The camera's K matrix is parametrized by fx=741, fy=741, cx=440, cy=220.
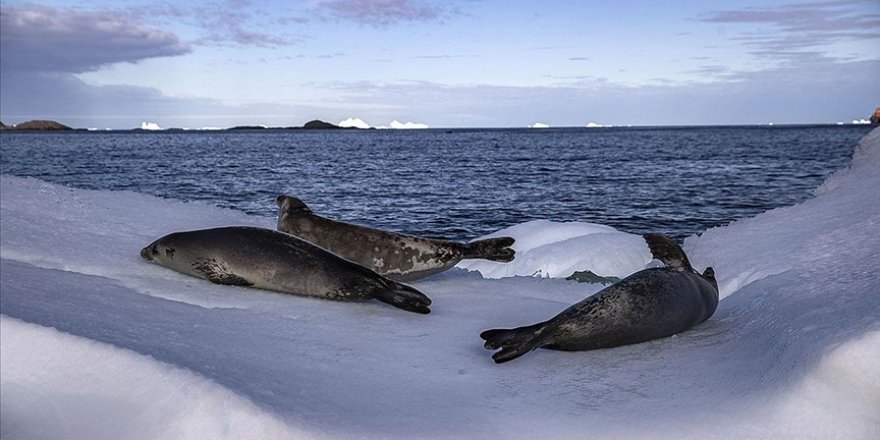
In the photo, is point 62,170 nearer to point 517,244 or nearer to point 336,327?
point 517,244

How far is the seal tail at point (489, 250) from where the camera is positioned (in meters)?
5.68

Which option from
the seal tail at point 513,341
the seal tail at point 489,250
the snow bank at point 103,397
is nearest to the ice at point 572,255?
the seal tail at point 489,250

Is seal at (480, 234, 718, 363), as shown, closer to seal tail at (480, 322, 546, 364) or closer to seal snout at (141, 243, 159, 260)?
seal tail at (480, 322, 546, 364)

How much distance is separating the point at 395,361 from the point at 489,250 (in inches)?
85.2

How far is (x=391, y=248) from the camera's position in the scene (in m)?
5.61

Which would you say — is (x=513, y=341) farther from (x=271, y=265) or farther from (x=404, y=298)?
(x=271, y=265)

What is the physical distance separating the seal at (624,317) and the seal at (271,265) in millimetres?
970

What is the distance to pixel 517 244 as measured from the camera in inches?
380

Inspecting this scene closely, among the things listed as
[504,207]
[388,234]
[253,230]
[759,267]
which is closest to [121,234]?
[253,230]

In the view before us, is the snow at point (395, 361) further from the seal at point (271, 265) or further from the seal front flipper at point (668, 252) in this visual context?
the seal front flipper at point (668, 252)

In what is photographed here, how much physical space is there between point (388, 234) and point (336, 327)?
157cm

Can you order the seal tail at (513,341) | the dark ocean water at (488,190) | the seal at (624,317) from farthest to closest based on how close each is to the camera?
the dark ocean water at (488,190) < the seal at (624,317) < the seal tail at (513,341)

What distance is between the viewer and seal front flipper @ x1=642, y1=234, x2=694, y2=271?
5.05 m

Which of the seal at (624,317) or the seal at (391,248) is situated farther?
the seal at (391,248)
